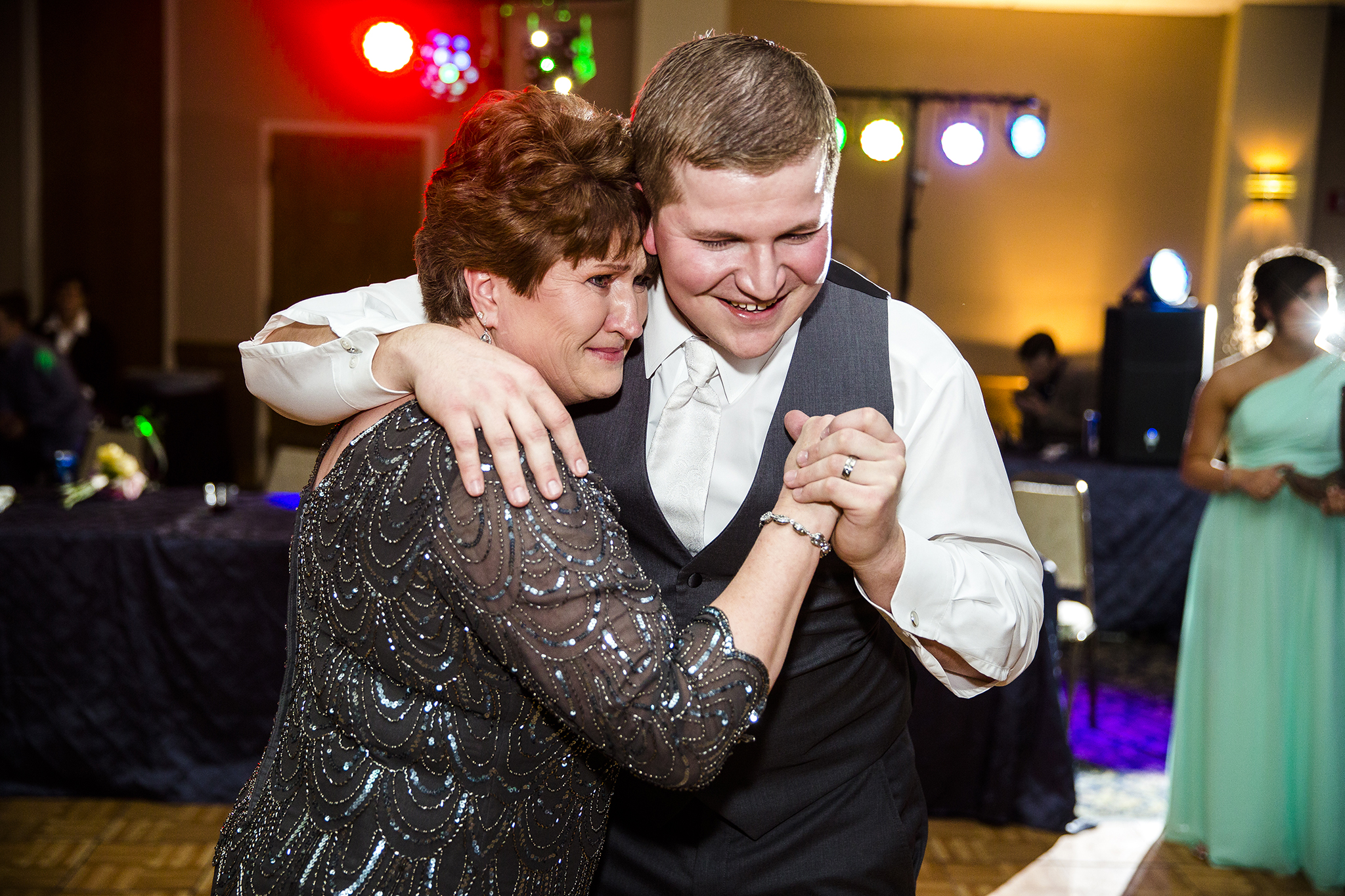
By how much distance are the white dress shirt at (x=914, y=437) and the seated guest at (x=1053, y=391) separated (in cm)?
488

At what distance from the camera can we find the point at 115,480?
3.54 metres

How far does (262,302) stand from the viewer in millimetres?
8047

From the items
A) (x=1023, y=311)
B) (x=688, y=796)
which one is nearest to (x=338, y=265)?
(x=1023, y=311)

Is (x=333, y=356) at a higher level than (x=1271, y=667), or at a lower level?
higher

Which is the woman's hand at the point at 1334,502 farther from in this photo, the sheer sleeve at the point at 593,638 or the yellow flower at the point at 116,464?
the yellow flower at the point at 116,464

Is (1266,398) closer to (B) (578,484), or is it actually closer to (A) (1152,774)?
(A) (1152,774)

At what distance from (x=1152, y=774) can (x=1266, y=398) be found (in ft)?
4.46

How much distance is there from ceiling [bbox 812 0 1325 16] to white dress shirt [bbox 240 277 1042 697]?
22.1 ft

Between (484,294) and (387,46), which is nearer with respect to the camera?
(484,294)

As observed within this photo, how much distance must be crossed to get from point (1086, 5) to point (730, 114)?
288 inches

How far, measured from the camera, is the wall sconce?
284 inches

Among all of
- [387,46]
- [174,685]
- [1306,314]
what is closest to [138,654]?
[174,685]

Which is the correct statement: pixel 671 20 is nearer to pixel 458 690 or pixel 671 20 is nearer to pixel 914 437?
pixel 914 437

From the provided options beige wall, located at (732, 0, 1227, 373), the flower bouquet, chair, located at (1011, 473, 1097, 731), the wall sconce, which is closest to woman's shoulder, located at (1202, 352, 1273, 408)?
chair, located at (1011, 473, 1097, 731)
